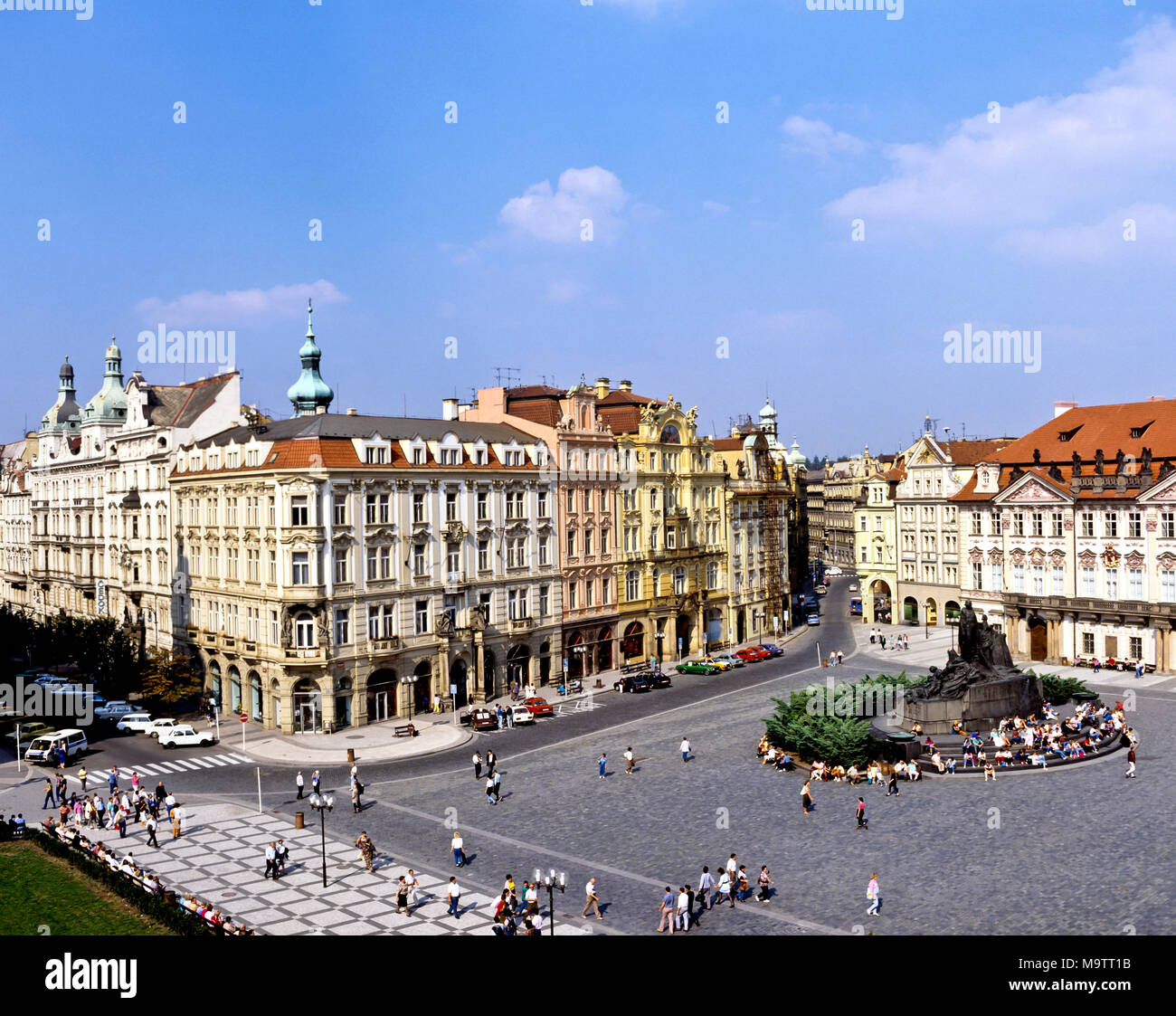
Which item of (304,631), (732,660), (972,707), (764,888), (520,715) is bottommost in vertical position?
(732,660)

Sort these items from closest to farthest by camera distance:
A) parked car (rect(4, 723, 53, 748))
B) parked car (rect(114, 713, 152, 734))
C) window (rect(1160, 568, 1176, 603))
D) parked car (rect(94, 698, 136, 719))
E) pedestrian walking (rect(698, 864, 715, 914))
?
1. pedestrian walking (rect(698, 864, 715, 914))
2. parked car (rect(4, 723, 53, 748))
3. parked car (rect(114, 713, 152, 734))
4. parked car (rect(94, 698, 136, 719))
5. window (rect(1160, 568, 1176, 603))

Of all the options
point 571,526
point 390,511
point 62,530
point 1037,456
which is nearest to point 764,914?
point 390,511

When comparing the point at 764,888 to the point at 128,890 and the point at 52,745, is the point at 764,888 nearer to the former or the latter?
the point at 128,890

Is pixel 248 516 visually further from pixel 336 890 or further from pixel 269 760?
pixel 336 890

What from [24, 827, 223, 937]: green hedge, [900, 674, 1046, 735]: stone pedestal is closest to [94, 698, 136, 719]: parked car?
[24, 827, 223, 937]: green hedge

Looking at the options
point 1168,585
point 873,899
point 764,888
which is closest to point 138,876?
point 764,888

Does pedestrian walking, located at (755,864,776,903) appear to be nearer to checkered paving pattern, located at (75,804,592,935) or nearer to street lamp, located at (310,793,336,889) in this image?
checkered paving pattern, located at (75,804,592,935)
